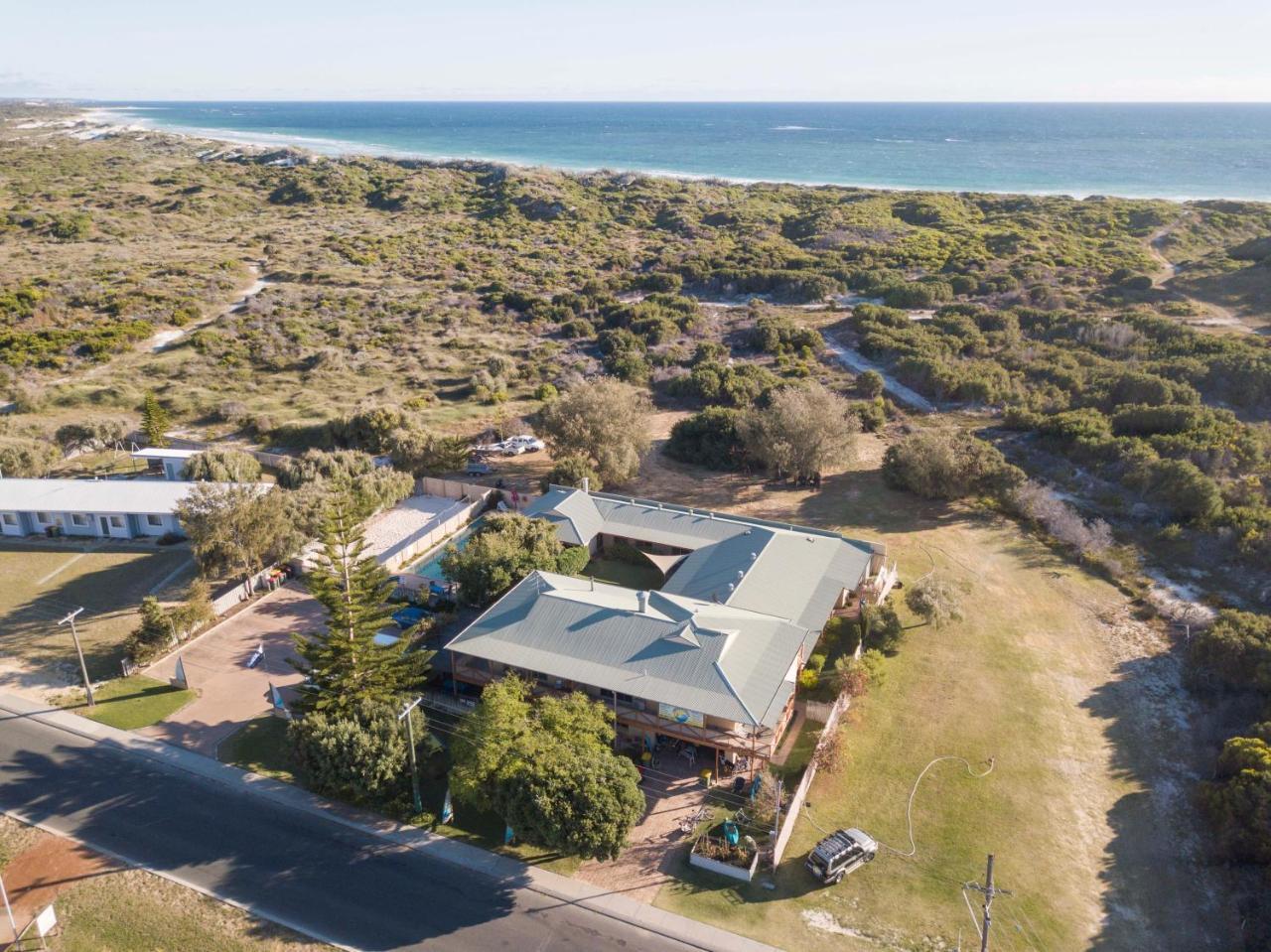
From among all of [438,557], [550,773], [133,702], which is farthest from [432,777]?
[438,557]

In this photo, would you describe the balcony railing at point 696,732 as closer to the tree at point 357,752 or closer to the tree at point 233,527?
the tree at point 357,752

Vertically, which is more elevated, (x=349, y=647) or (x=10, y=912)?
(x=349, y=647)

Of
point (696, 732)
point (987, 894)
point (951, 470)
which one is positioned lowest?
point (696, 732)

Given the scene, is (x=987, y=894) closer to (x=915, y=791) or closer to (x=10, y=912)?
(x=915, y=791)

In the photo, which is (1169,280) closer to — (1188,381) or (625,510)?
(1188,381)

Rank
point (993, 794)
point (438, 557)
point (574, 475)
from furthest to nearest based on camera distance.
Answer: point (574, 475)
point (438, 557)
point (993, 794)

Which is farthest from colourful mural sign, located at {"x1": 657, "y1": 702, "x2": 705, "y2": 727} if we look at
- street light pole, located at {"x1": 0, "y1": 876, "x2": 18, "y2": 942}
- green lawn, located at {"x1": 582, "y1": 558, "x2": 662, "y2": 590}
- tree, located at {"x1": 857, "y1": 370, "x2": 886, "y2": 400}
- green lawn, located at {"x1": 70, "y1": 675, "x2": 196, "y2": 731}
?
tree, located at {"x1": 857, "y1": 370, "x2": 886, "y2": 400}
